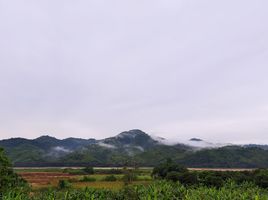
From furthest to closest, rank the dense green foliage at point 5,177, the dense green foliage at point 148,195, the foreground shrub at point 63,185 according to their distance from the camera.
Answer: the foreground shrub at point 63,185 → the dense green foliage at point 5,177 → the dense green foliage at point 148,195

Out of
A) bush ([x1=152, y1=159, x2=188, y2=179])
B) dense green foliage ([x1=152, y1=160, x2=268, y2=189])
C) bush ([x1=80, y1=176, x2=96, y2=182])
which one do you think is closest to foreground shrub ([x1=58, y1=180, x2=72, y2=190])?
bush ([x1=80, y1=176, x2=96, y2=182])

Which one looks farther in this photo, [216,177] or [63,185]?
[216,177]

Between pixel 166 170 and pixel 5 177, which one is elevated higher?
pixel 166 170

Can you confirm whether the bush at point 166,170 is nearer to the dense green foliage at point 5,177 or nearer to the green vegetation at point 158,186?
the green vegetation at point 158,186

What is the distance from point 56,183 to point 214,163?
7692cm

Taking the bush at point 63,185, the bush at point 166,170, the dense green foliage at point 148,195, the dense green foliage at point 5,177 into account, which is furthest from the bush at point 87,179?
the dense green foliage at point 5,177

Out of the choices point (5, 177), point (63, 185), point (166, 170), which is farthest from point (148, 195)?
point (166, 170)

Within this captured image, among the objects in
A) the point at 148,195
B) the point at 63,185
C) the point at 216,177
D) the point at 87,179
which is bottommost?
the point at 148,195

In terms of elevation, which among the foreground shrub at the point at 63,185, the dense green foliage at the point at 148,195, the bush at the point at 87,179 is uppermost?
the bush at the point at 87,179

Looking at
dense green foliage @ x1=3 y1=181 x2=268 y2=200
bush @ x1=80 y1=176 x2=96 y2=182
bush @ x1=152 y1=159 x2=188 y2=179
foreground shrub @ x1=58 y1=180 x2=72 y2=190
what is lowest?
dense green foliage @ x1=3 y1=181 x2=268 y2=200

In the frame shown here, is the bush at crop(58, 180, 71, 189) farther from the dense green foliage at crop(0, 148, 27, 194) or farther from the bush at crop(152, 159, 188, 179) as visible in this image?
the bush at crop(152, 159, 188, 179)

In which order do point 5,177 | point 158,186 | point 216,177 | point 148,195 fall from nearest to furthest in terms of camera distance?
1. point 148,195
2. point 5,177
3. point 158,186
4. point 216,177

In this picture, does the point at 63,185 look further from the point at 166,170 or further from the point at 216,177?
the point at 216,177

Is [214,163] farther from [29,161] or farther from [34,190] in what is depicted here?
[34,190]
